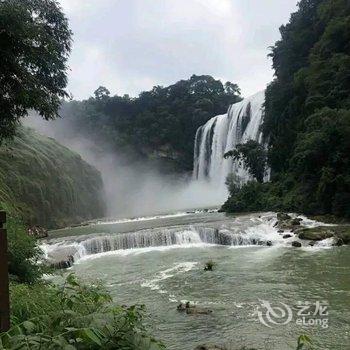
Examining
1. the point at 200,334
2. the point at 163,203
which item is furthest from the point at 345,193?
the point at 163,203

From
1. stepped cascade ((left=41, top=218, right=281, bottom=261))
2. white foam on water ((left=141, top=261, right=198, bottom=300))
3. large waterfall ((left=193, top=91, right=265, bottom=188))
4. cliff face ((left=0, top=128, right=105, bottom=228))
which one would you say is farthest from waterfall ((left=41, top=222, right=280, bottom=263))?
large waterfall ((left=193, top=91, right=265, bottom=188))

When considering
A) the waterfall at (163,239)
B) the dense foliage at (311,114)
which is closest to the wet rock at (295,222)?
the waterfall at (163,239)

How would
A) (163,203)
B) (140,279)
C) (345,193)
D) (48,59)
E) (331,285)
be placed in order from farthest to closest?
(163,203) → (345,193) → (140,279) → (331,285) → (48,59)

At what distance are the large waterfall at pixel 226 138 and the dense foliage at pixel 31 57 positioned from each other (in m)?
26.8

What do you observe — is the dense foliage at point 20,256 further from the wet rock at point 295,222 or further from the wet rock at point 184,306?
the wet rock at point 295,222

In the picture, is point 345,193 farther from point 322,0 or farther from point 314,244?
point 322,0

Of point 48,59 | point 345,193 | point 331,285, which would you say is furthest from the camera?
point 345,193

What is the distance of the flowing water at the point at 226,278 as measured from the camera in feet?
23.1

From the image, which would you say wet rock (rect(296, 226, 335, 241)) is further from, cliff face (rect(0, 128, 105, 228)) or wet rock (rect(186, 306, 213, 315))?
cliff face (rect(0, 128, 105, 228))

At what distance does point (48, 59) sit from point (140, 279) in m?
6.25

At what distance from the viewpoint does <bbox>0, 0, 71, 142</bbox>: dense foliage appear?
7.08 m

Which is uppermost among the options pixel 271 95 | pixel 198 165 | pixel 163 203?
pixel 271 95

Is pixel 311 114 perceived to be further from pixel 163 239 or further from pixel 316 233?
pixel 163 239

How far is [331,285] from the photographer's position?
965 cm
